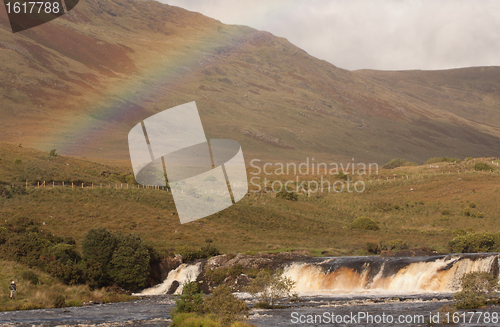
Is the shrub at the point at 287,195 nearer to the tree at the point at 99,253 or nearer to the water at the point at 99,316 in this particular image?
the tree at the point at 99,253

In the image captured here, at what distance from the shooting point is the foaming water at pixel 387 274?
2559cm

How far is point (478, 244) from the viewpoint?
35875mm

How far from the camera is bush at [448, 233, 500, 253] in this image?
35.7m

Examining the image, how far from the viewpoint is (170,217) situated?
160ft

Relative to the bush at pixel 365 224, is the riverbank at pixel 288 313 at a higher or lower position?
higher

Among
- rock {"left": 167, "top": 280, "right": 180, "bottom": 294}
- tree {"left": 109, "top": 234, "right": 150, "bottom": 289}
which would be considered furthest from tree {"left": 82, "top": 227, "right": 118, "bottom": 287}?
rock {"left": 167, "top": 280, "right": 180, "bottom": 294}

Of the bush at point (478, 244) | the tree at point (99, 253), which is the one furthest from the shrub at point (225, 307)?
the bush at point (478, 244)

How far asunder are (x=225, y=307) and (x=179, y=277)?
16962 millimetres

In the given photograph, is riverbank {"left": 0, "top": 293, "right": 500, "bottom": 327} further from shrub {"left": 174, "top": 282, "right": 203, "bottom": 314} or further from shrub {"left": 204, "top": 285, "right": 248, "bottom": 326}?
shrub {"left": 204, "top": 285, "right": 248, "bottom": 326}

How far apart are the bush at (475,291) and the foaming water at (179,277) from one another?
17371mm

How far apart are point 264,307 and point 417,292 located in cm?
881

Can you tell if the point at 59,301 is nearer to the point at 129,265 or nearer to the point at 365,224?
the point at 129,265

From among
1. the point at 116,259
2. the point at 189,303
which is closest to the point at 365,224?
the point at 116,259

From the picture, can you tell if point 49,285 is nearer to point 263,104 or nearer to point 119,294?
point 119,294
